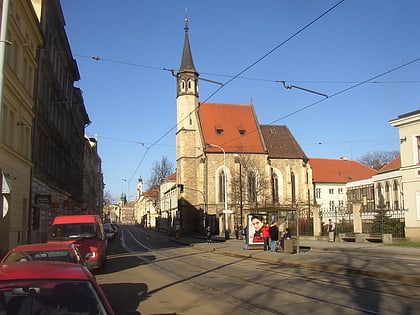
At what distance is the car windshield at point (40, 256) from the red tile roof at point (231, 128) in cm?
6185

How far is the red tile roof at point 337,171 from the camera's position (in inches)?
3615

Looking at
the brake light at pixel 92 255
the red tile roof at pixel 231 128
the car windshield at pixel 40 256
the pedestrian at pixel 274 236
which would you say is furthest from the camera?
the red tile roof at pixel 231 128

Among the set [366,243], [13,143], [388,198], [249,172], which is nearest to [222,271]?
[13,143]

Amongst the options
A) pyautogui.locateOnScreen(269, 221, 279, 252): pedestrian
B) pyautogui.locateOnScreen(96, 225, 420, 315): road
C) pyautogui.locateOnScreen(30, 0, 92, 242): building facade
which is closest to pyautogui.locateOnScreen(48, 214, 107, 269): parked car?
pyautogui.locateOnScreen(96, 225, 420, 315): road

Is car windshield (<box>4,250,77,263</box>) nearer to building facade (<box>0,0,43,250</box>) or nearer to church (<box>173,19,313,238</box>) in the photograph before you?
building facade (<box>0,0,43,250</box>)

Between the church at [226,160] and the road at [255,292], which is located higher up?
the church at [226,160]

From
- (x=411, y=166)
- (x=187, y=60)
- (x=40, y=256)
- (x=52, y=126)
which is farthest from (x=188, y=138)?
(x=40, y=256)

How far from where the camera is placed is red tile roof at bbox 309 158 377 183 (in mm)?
91812

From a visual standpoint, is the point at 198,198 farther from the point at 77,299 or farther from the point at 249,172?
the point at 77,299

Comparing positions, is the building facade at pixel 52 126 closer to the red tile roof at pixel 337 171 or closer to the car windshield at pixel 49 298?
the car windshield at pixel 49 298

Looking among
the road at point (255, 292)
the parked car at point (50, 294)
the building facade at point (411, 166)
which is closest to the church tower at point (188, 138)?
the building facade at point (411, 166)

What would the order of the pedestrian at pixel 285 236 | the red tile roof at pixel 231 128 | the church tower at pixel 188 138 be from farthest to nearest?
the red tile roof at pixel 231 128
the church tower at pixel 188 138
the pedestrian at pixel 285 236

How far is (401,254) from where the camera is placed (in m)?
24.4

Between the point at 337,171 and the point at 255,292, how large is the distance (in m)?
85.2
